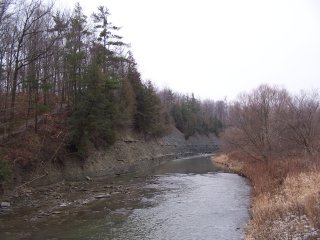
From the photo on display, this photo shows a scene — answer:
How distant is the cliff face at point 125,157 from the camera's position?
35.8 metres

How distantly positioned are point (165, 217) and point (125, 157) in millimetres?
30210

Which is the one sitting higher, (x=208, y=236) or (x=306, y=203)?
(x=306, y=203)

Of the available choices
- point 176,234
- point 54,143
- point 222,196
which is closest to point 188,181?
point 222,196

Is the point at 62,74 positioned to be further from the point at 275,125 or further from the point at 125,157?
the point at 275,125

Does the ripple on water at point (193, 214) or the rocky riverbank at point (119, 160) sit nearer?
the ripple on water at point (193, 214)

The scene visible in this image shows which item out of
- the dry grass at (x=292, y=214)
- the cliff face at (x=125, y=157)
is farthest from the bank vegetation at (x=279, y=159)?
the cliff face at (x=125, y=157)

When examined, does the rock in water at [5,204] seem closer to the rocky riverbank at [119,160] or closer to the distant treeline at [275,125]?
the rocky riverbank at [119,160]

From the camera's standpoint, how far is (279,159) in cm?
3622

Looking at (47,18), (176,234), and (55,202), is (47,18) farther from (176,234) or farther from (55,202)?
(176,234)

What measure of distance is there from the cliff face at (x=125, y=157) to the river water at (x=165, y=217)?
8.30 m

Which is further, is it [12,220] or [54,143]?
[54,143]

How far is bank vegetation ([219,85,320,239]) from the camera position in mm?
13617

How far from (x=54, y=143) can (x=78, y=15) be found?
1948 centimetres

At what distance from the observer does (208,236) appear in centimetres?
1555
